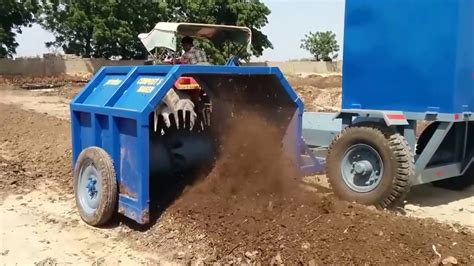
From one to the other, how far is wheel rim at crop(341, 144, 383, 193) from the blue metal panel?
2.11 feet

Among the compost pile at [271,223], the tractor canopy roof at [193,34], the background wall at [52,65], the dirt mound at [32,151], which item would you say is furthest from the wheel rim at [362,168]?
the background wall at [52,65]

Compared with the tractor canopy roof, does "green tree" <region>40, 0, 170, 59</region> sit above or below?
above

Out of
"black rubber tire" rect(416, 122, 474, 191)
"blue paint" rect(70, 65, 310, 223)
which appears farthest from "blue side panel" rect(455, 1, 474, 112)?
"blue paint" rect(70, 65, 310, 223)

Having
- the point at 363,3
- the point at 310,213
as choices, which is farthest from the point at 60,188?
the point at 363,3

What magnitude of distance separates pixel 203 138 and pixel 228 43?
2239mm

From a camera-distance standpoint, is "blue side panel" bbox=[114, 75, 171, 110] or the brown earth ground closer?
the brown earth ground

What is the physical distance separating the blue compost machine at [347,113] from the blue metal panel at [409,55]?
0.01 m

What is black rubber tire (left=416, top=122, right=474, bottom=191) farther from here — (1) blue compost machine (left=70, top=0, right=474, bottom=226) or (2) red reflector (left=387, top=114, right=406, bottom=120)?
(2) red reflector (left=387, top=114, right=406, bottom=120)

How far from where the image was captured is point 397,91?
659 centimetres

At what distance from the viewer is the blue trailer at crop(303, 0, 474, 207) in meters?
6.16

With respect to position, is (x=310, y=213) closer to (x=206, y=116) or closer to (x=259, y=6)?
(x=206, y=116)

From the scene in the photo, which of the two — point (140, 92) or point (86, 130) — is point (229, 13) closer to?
point (86, 130)

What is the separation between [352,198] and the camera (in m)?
6.44

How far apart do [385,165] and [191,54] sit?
3.27 m
